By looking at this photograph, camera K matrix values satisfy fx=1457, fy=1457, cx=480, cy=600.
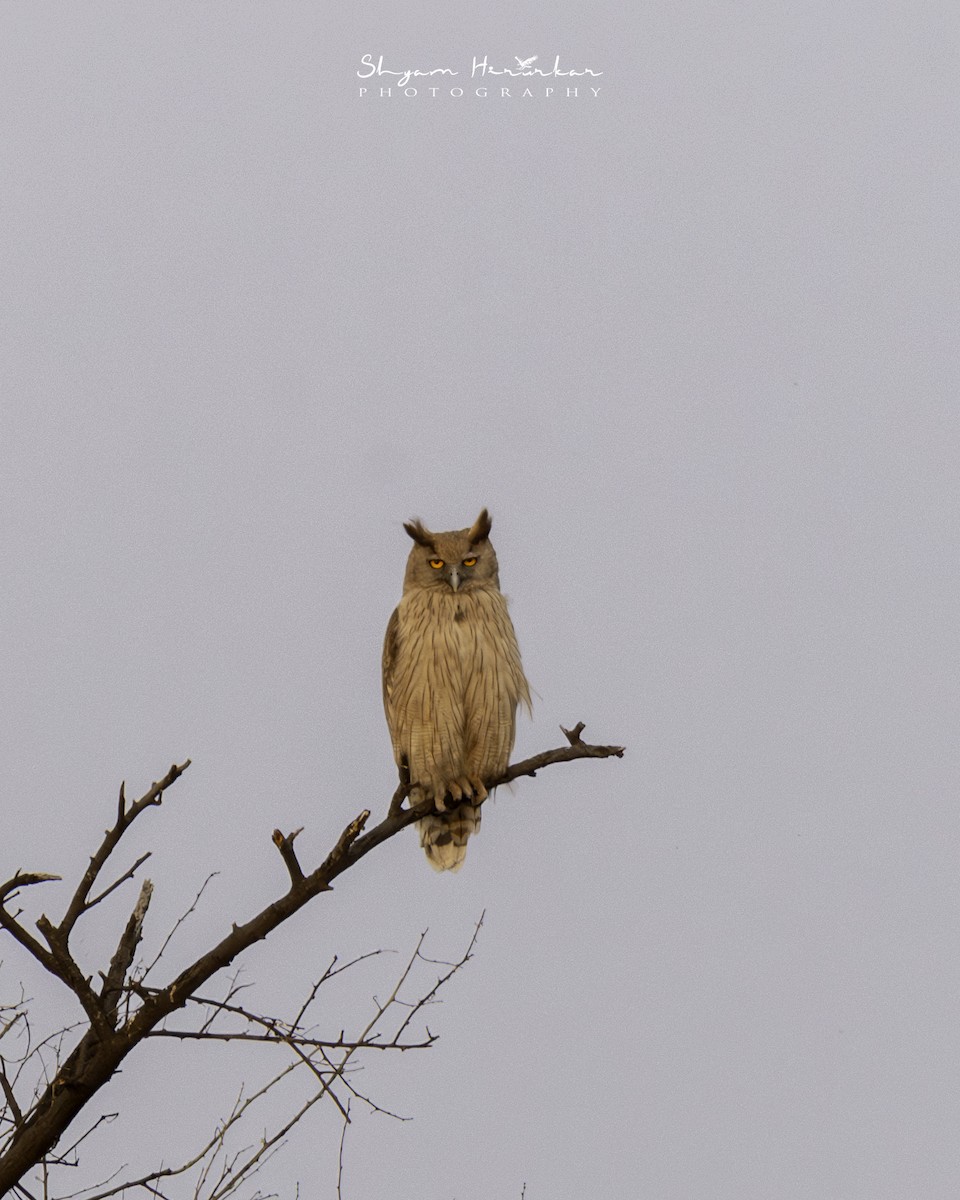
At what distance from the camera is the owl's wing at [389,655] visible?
18.7ft

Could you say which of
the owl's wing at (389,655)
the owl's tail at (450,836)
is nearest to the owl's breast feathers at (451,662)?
the owl's wing at (389,655)

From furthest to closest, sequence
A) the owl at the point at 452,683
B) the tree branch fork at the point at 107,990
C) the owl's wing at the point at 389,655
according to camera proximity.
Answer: the owl's wing at the point at 389,655 < the owl at the point at 452,683 < the tree branch fork at the point at 107,990

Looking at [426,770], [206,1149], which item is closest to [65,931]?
[206,1149]

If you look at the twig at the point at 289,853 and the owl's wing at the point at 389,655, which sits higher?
the owl's wing at the point at 389,655

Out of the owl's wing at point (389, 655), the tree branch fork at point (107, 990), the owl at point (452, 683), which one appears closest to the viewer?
the tree branch fork at point (107, 990)

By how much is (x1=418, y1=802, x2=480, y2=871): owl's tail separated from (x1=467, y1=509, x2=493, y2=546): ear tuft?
106 cm

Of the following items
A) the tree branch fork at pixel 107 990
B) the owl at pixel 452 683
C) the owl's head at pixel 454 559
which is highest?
the owl's head at pixel 454 559

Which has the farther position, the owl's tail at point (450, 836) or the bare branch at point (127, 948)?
the owl's tail at point (450, 836)

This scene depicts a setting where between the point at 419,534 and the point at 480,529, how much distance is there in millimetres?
246

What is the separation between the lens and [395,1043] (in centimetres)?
389

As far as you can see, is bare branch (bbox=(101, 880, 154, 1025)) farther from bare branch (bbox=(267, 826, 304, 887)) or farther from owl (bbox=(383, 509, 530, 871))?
owl (bbox=(383, 509, 530, 871))

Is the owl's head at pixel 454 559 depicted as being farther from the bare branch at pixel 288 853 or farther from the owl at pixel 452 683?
the bare branch at pixel 288 853

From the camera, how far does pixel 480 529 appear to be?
5.82 metres

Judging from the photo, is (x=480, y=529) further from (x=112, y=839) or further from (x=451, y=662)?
(x=112, y=839)
